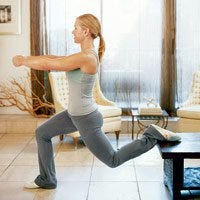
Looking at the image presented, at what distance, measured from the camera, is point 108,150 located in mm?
3008

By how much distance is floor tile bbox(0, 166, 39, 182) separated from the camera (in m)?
3.88

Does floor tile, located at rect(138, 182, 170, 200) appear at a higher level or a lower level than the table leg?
lower

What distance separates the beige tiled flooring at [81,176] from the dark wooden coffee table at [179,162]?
229mm

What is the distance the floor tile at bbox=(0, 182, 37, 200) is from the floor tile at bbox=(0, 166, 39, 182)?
0.15 m

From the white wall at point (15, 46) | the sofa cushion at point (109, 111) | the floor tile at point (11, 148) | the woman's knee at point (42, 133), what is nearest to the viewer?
the woman's knee at point (42, 133)

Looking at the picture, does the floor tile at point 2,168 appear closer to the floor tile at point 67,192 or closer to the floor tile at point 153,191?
the floor tile at point 67,192

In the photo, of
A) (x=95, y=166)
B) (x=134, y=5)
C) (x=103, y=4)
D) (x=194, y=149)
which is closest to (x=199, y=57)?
(x=134, y=5)

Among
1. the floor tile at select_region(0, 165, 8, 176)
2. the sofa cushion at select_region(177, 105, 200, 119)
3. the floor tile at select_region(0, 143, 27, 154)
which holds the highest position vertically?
the sofa cushion at select_region(177, 105, 200, 119)

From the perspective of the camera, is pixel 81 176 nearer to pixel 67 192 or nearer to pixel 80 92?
pixel 67 192

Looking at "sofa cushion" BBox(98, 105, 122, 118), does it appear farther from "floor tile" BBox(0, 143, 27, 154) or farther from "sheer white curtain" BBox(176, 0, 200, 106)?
"sheer white curtain" BBox(176, 0, 200, 106)

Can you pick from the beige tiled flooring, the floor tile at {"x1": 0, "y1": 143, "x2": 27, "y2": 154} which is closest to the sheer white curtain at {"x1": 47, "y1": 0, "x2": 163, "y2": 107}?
the beige tiled flooring

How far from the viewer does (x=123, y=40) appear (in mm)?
6230

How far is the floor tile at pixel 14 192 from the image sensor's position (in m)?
3.37

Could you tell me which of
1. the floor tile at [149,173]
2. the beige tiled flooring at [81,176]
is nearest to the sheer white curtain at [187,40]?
the beige tiled flooring at [81,176]
